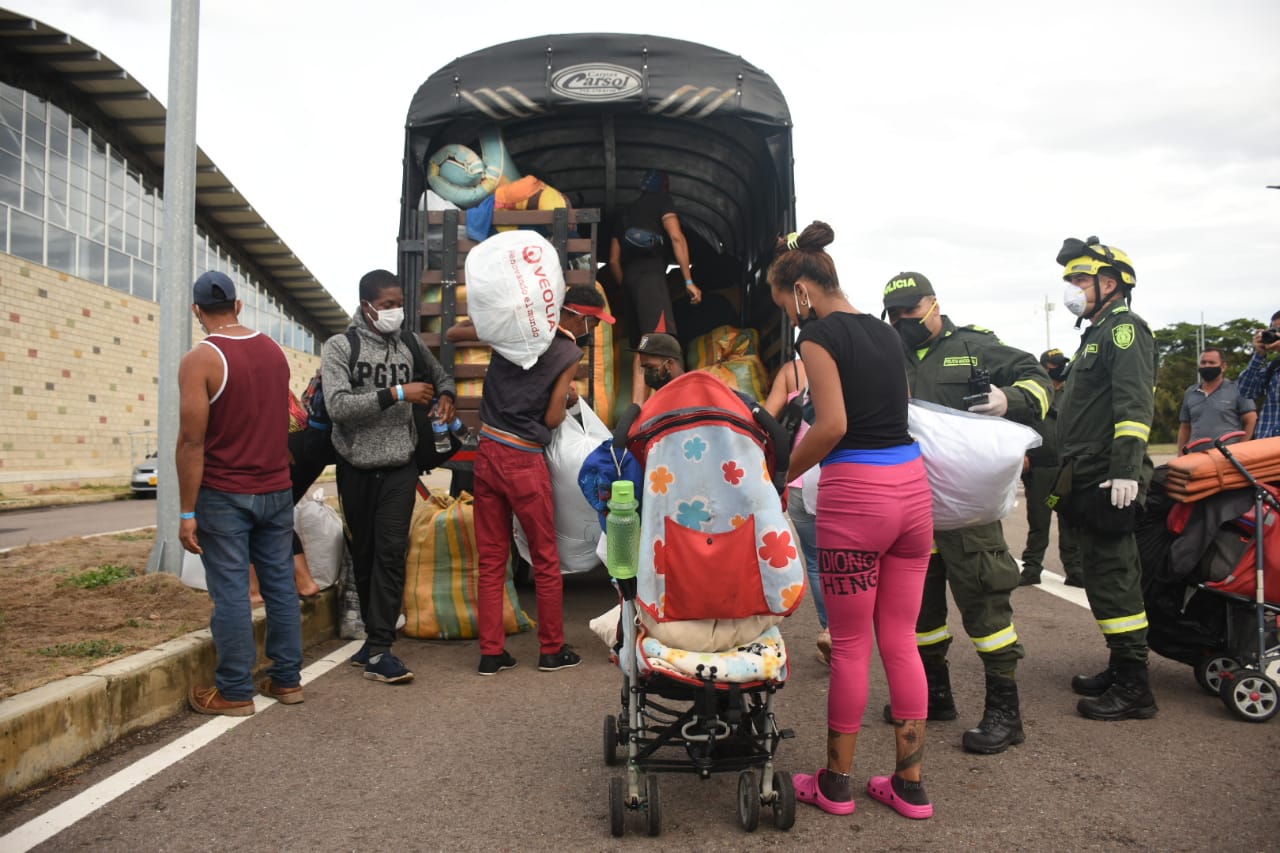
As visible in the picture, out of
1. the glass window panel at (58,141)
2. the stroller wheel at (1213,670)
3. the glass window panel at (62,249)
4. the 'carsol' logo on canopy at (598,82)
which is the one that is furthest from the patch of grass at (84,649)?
the glass window panel at (58,141)

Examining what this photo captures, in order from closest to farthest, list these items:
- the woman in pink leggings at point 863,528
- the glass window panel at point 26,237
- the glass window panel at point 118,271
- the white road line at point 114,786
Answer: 1. the white road line at point 114,786
2. the woman in pink leggings at point 863,528
3. the glass window panel at point 26,237
4. the glass window panel at point 118,271

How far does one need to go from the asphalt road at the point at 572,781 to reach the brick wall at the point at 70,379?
2115 centimetres

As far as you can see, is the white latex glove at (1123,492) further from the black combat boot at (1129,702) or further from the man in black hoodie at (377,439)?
the man in black hoodie at (377,439)

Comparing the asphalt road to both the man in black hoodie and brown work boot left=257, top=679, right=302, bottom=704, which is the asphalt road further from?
the man in black hoodie

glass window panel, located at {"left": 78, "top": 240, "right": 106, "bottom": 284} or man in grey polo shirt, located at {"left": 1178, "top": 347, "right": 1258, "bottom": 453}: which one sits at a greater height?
glass window panel, located at {"left": 78, "top": 240, "right": 106, "bottom": 284}

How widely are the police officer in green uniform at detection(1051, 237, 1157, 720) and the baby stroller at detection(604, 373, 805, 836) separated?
73.2 inches

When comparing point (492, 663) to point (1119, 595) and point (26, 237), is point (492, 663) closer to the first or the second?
point (1119, 595)

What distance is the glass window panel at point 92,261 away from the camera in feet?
94.8

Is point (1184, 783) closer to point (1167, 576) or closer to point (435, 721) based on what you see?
point (1167, 576)

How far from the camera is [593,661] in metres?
5.17

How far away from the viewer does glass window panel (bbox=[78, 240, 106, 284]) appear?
2891cm

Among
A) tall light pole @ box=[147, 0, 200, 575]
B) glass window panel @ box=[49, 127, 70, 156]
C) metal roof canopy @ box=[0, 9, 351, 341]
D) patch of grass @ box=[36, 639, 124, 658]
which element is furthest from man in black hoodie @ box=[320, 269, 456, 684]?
glass window panel @ box=[49, 127, 70, 156]

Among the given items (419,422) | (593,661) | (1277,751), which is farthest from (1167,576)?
(419,422)

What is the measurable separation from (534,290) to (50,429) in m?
27.3
